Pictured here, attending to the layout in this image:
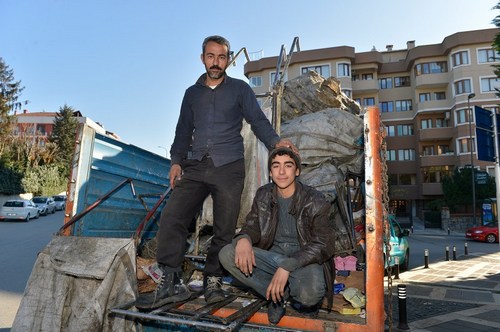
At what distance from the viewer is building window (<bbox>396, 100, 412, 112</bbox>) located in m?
39.4

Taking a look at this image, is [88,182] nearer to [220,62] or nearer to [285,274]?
[220,62]

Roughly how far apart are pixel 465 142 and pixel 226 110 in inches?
1459

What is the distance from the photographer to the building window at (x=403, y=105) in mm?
39438

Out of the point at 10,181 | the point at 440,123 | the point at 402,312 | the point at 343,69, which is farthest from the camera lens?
the point at 343,69

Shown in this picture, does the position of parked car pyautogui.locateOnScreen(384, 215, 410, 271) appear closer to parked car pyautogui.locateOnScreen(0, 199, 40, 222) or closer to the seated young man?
the seated young man

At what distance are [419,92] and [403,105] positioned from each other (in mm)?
2141

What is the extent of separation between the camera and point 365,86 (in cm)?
3897

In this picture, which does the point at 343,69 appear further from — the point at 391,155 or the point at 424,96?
the point at 391,155

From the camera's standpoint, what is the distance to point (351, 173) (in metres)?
4.59

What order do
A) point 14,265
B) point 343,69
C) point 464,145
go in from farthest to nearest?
point 343,69 < point 464,145 < point 14,265

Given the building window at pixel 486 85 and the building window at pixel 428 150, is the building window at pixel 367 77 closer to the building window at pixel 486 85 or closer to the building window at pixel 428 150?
the building window at pixel 428 150

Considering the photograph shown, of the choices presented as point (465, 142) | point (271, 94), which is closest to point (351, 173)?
point (271, 94)

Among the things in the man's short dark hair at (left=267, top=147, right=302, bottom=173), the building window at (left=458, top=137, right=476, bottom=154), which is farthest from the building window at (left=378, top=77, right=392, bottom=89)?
the man's short dark hair at (left=267, top=147, right=302, bottom=173)

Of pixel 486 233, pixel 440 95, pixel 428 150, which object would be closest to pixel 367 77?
pixel 440 95
